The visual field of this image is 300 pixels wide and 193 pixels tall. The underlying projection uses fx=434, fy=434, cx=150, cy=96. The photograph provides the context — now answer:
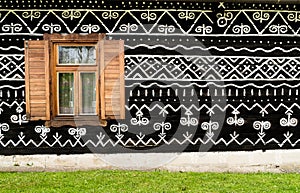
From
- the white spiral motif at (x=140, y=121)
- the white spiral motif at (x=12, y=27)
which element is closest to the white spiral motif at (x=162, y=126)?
the white spiral motif at (x=140, y=121)

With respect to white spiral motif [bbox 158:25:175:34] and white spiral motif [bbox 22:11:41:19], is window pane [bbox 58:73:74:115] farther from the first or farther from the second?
white spiral motif [bbox 158:25:175:34]

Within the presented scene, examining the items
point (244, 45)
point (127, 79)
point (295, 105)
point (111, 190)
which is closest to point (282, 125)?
point (295, 105)

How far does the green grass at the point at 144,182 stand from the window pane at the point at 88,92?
112 centimetres

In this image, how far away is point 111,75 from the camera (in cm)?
740

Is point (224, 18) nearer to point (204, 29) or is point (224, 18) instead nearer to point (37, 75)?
point (204, 29)

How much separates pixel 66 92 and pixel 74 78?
11.2 inches

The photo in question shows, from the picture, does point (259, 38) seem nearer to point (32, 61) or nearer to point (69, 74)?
point (69, 74)

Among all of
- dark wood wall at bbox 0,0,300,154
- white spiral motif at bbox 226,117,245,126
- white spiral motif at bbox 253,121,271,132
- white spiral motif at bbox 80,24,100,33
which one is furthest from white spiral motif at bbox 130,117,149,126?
white spiral motif at bbox 253,121,271,132

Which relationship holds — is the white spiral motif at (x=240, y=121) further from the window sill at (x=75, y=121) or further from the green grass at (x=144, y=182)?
the window sill at (x=75, y=121)

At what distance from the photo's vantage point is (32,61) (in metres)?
7.34

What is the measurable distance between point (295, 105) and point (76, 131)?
3.89 metres

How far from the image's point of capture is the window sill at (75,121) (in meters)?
7.44

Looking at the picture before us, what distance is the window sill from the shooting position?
7438 mm

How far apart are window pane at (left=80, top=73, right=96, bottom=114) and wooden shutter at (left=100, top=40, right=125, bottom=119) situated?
0.70 ft
